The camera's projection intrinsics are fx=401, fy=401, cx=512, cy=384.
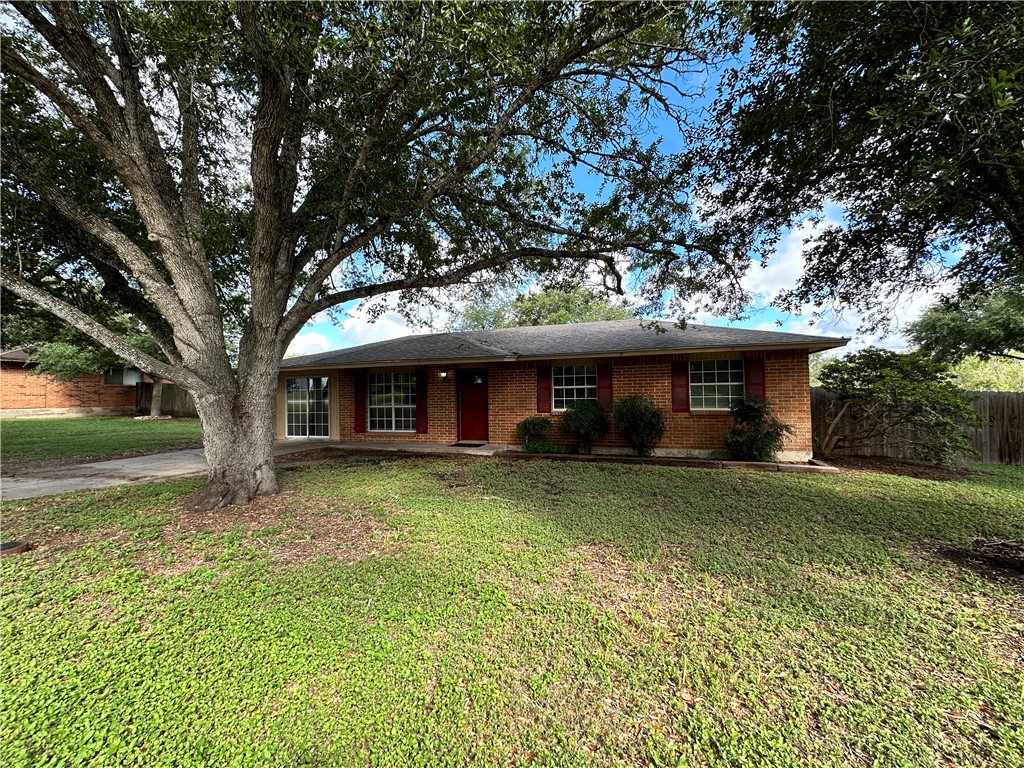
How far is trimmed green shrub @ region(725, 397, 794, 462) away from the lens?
8117 millimetres

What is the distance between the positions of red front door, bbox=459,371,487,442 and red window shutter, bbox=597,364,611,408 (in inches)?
122

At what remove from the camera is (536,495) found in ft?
19.9

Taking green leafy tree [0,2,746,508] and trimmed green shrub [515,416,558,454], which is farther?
trimmed green shrub [515,416,558,454]

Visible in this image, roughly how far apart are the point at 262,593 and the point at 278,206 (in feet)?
17.1

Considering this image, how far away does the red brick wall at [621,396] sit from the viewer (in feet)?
A: 27.6

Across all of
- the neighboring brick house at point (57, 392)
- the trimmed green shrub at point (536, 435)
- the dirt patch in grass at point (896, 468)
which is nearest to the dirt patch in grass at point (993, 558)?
the dirt patch in grass at point (896, 468)

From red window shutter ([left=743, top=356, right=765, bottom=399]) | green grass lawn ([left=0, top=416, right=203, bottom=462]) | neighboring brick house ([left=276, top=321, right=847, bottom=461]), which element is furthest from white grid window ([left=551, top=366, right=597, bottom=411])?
green grass lawn ([left=0, top=416, right=203, bottom=462])

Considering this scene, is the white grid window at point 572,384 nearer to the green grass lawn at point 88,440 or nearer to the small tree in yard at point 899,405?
the small tree in yard at point 899,405

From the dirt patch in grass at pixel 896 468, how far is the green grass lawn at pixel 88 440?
55.0 feet

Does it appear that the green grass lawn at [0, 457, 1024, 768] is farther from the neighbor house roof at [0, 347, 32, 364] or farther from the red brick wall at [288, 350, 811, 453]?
the neighbor house roof at [0, 347, 32, 364]

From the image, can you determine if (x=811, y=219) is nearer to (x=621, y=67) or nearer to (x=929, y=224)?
(x=929, y=224)

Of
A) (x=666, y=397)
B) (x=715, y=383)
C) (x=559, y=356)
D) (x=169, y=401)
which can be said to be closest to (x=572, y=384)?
(x=559, y=356)

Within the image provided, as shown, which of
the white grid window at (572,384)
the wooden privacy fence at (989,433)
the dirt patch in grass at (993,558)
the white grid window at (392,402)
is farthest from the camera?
the white grid window at (392,402)

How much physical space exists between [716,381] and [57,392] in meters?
33.5
